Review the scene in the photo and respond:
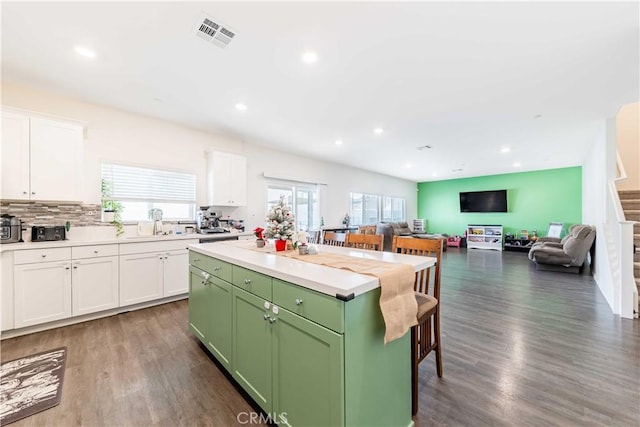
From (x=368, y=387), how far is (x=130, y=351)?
234 cm

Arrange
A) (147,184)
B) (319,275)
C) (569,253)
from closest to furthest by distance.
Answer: (319,275) → (147,184) → (569,253)

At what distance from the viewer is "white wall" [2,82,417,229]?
3234mm

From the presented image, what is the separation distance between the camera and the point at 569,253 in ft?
16.9

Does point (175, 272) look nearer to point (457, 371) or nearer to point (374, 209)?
point (457, 371)

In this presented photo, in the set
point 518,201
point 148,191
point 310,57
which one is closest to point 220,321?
point 310,57

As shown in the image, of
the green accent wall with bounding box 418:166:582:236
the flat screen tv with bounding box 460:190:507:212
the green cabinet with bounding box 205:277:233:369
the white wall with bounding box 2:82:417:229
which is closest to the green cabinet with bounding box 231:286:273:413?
the green cabinet with bounding box 205:277:233:369

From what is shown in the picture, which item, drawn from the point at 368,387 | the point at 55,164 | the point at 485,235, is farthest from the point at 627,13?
the point at 485,235

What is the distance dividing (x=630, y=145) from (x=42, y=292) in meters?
9.48

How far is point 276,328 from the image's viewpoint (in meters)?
1.45

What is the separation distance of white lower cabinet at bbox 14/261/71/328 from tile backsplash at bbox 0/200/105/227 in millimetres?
693

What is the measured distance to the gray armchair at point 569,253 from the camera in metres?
5.07

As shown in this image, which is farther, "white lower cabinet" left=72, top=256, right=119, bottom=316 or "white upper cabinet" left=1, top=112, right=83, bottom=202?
"white lower cabinet" left=72, top=256, right=119, bottom=316

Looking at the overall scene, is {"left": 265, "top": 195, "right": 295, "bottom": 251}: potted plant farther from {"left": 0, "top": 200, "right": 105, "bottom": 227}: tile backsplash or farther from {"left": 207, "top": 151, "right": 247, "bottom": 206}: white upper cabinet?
{"left": 0, "top": 200, "right": 105, "bottom": 227}: tile backsplash

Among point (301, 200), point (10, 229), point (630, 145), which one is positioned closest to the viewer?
point (10, 229)
